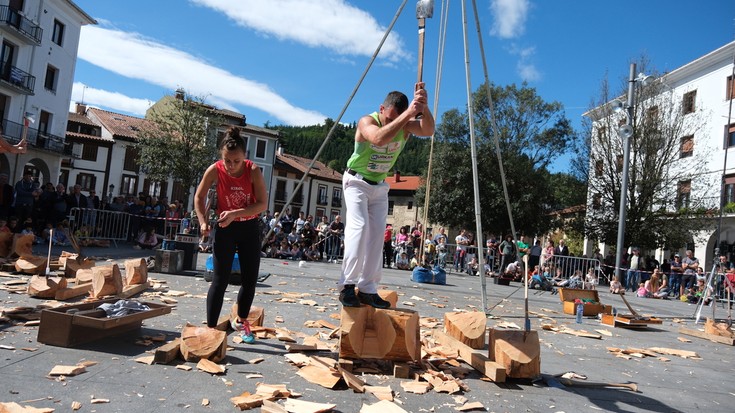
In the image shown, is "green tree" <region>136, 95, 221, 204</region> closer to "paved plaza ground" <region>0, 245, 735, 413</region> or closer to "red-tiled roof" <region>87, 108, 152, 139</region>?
"red-tiled roof" <region>87, 108, 152, 139</region>

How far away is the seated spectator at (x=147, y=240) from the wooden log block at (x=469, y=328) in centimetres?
1308

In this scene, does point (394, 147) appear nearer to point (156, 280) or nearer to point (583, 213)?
point (156, 280)

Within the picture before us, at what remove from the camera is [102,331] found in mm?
4062

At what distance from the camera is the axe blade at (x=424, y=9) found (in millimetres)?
5257

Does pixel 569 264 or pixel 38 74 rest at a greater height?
pixel 38 74

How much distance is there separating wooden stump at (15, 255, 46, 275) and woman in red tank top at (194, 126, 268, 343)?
16.2 feet

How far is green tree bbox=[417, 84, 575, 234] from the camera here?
36531mm

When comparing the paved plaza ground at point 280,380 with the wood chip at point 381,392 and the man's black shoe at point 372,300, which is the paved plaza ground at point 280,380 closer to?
the wood chip at point 381,392

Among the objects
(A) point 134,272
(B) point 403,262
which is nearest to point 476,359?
(A) point 134,272

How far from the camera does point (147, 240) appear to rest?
51.9 feet

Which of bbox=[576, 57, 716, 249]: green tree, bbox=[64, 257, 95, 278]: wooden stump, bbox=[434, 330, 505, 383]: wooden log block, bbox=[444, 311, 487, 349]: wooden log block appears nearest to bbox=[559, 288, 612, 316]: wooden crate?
bbox=[444, 311, 487, 349]: wooden log block

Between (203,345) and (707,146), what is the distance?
107 feet

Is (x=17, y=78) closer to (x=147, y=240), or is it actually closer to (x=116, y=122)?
(x=116, y=122)

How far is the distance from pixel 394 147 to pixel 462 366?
6.29 ft
